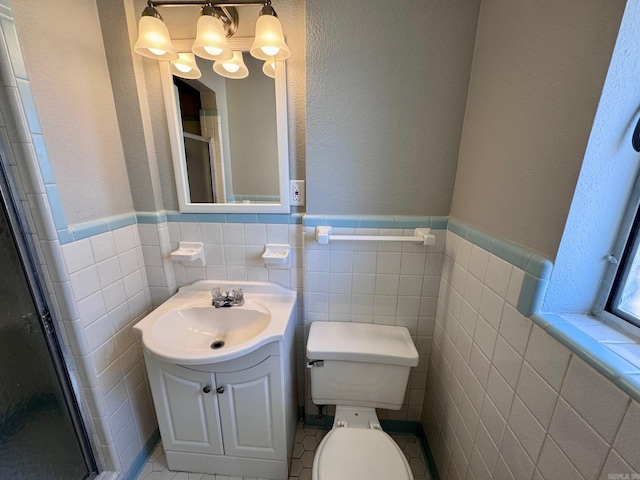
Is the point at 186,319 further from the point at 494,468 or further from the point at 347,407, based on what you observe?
the point at 494,468

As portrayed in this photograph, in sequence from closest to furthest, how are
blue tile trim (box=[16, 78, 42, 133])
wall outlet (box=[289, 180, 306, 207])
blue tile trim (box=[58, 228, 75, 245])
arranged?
blue tile trim (box=[16, 78, 42, 133]), blue tile trim (box=[58, 228, 75, 245]), wall outlet (box=[289, 180, 306, 207])

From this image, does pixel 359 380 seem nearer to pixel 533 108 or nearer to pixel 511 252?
pixel 511 252

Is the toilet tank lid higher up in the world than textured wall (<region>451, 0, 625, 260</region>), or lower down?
lower down

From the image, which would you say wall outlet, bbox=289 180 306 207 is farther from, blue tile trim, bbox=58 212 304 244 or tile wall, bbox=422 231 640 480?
tile wall, bbox=422 231 640 480

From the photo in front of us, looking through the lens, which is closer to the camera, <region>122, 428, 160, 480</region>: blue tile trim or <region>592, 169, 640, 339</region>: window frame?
<region>592, 169, 640, 339</region>: window frame

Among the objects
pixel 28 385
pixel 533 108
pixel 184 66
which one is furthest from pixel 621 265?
pixel 28 385

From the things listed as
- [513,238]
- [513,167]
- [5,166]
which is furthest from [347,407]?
[5,166]

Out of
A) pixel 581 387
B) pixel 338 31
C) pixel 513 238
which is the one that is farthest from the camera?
pixel 338 31

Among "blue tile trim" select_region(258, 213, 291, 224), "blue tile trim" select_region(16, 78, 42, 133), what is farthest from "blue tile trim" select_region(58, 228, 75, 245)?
"blue tile trim" select_region(258, 213, 291, 224)

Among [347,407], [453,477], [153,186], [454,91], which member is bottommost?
[453,477]

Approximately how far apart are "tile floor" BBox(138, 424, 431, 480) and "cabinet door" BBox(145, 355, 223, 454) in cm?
16

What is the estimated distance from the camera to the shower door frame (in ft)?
2.76

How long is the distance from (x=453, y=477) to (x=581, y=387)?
0.85 m

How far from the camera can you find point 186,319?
1262 mm
